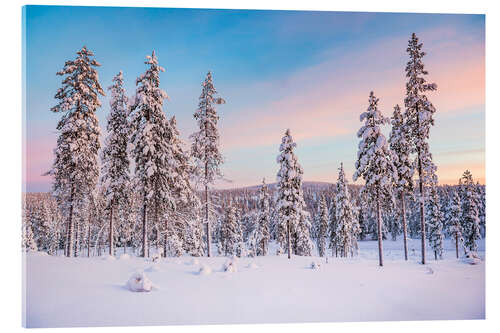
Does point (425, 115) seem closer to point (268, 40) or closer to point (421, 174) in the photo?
point (421, 174)

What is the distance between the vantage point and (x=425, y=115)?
14.2 meters

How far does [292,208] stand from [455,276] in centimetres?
1236

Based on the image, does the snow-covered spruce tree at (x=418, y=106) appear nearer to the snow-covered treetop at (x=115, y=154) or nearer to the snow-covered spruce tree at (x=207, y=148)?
the snow-covered spruce tree at (x=207, y=148)

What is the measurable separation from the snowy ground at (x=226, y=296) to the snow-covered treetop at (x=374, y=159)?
20.1ft

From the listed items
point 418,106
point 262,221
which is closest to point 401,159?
point 418,106

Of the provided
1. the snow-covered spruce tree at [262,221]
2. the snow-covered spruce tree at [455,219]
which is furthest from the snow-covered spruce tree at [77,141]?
the snow-covered spruce tree at [455,219]

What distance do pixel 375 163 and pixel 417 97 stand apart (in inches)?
167

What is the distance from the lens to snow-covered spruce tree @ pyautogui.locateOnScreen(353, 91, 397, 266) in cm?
1598

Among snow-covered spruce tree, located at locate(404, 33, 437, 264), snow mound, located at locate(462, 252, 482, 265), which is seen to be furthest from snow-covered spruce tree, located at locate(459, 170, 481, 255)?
snow mound, located at locate(462, 252, 482, 265)

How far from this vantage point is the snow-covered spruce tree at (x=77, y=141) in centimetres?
1298

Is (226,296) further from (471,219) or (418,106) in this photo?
(471,219)

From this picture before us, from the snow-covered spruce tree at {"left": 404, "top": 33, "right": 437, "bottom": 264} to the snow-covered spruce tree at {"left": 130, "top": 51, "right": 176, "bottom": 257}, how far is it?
1224 cm

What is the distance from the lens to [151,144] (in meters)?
14.5

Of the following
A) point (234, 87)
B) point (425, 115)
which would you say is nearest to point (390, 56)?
point (425, 115)
